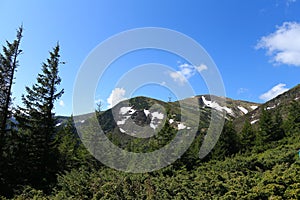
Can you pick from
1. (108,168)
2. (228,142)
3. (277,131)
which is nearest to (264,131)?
(277,131)

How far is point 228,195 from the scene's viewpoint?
9258 mm

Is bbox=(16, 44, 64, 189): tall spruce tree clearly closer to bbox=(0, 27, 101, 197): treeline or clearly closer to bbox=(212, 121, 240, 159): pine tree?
bbox=(0, 27, 101, 197): treeline

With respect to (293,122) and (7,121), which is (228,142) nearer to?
(293,122)

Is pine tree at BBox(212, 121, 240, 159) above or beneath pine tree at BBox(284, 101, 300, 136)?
beneath

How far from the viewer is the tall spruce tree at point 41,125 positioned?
68.0 ft

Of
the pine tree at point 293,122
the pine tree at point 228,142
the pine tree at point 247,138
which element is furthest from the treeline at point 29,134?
the pine tree at point 293,122

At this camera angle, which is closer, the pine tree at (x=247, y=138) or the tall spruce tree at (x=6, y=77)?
the tall spruce tree at (x=6, y=77)

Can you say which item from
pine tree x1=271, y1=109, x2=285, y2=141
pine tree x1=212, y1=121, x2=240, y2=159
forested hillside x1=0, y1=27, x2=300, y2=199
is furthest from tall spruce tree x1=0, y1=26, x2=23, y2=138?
pine tree x1=271, y1=109, x2=285, y2=141

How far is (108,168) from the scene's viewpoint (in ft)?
72.7

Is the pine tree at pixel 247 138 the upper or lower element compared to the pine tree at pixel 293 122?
lower

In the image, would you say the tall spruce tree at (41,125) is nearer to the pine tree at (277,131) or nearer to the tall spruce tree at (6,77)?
the tall spruce tree at (6,77)

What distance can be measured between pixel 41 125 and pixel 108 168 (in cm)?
645

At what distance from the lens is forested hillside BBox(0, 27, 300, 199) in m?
10.5

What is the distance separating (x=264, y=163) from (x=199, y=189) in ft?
28.5
